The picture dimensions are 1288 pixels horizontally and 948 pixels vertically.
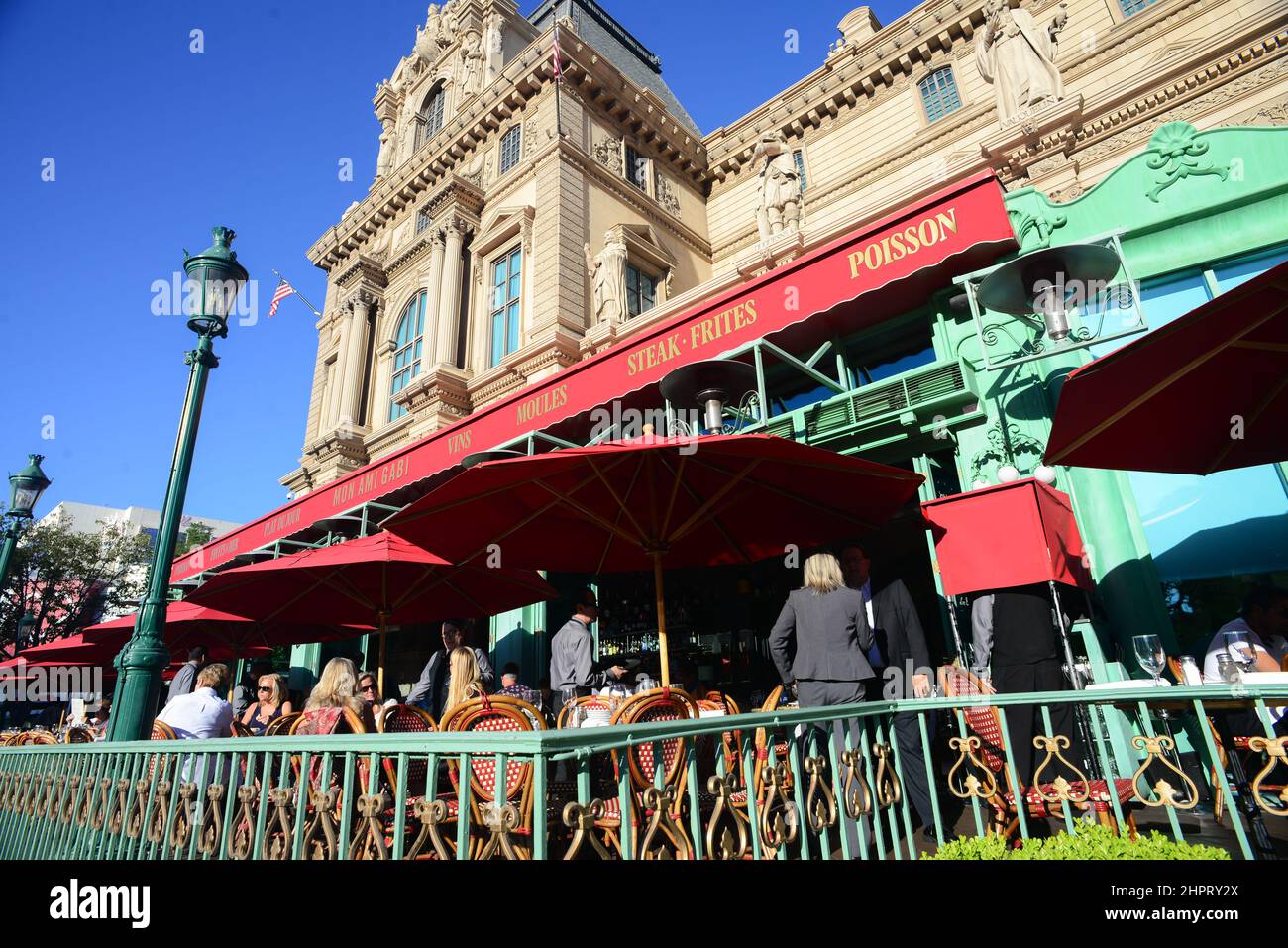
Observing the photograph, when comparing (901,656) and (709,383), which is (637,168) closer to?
(709,383)

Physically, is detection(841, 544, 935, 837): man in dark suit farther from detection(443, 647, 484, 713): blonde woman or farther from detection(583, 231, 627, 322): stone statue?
detection(583, 231, 627, 322): stone statue

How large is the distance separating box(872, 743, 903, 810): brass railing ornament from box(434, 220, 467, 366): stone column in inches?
557

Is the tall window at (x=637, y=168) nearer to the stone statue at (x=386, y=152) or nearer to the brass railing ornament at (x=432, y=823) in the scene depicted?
the stone statue at (x=386, y=152)

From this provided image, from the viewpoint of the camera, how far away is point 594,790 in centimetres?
415

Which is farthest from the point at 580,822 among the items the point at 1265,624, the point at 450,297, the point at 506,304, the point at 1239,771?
the point at 450,297

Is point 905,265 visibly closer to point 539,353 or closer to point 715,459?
point 715,459

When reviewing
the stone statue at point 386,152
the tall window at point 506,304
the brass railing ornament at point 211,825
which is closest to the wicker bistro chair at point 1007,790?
the brass railing ornament at point 211,825

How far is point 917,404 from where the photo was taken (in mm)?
7504

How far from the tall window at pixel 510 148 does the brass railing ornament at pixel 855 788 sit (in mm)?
17860

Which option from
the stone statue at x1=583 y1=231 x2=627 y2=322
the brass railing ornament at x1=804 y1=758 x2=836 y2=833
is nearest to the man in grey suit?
the brass railing ornament at x1=804 y1=758 x2=836 y2=833

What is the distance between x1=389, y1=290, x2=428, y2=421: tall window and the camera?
18844 millimetres
